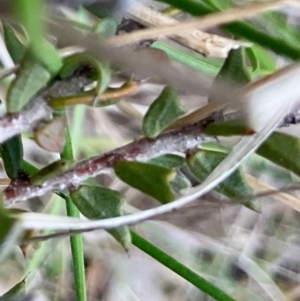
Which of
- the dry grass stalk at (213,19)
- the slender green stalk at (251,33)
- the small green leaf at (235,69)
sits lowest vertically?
the small green leaf at (235,69)

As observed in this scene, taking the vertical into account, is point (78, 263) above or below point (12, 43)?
A: below

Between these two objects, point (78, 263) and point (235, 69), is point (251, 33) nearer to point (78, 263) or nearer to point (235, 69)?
point (235, 69)

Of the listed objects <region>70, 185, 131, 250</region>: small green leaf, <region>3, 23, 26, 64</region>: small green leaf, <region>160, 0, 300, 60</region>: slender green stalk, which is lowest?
<region>70, 185, 131, 250</region>: small green leaf

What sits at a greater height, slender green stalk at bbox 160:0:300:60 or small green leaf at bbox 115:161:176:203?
slender green stalk at bbox 160:0:300:60

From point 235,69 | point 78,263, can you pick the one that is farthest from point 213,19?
point 78,263
